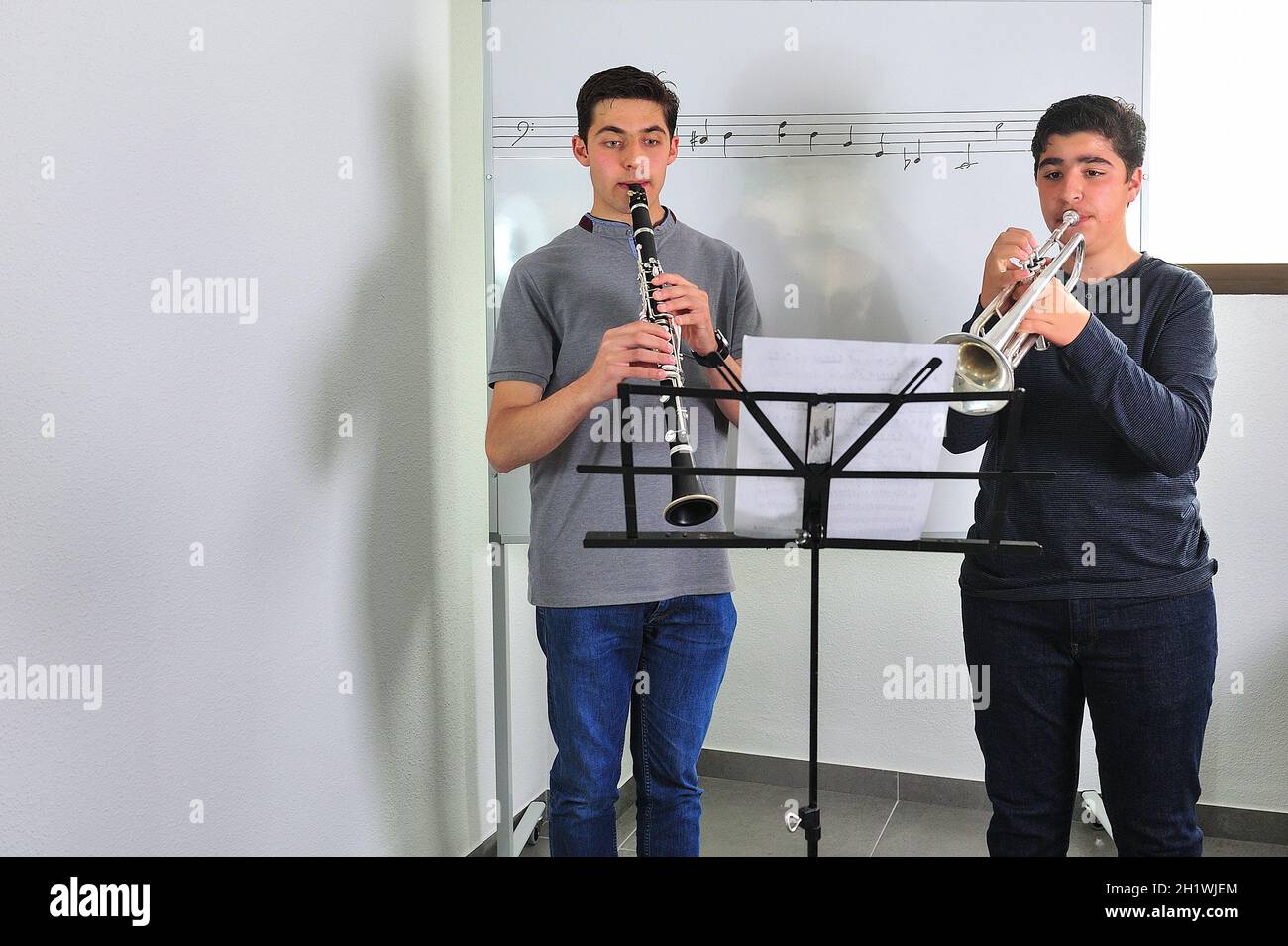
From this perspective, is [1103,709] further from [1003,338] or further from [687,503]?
[687,503]

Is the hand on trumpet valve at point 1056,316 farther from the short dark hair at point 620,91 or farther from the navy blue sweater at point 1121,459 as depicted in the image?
the short dark hair at point 620,91

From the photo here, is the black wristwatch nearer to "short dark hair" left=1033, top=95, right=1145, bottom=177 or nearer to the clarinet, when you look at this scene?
the clarinet

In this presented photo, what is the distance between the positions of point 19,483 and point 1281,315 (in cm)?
257

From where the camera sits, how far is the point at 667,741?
1.66 metres

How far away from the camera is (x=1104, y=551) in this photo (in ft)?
4.77

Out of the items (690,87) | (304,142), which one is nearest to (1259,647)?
(690,87)

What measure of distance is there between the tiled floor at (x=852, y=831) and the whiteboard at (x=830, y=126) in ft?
3.13

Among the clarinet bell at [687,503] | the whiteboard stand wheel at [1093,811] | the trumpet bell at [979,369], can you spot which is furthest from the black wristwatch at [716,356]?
the whiteboard stand wheel at [1093,811]

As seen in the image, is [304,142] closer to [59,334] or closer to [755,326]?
[59,334]

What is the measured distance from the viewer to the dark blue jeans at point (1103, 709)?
4.73 feet

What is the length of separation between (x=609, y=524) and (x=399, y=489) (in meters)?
0.58

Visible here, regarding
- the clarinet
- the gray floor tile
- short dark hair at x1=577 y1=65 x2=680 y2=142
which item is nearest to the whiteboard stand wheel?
the gray floor tile

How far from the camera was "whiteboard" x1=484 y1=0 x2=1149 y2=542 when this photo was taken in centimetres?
213

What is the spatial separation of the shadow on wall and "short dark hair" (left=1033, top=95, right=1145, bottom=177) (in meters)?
1.14
